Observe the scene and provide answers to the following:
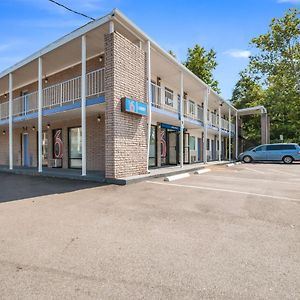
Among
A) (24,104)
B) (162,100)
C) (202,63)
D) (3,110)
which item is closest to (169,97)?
(162,100)

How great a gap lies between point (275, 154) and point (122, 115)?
1590cm

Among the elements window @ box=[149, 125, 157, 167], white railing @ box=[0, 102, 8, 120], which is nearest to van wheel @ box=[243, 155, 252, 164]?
window @ box=[149, 125, 157, 167]

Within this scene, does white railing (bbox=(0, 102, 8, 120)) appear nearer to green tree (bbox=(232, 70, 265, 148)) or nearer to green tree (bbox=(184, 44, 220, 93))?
green tree (bbox=(184, 44, 220, 93))

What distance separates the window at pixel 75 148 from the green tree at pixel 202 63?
23084 millimetres

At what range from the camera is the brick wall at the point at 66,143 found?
465 inches

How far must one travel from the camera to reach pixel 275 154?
20328mm

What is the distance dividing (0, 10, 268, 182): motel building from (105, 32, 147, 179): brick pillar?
34 mm

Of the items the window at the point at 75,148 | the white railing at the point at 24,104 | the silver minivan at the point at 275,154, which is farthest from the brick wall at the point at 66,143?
the silver minivan at the point at 275,154

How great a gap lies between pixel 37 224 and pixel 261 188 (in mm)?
6489

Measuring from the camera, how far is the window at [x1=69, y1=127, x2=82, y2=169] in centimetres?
1298

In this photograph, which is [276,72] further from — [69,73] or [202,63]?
[69,73]

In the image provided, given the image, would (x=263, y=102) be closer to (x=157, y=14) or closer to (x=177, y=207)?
(x=157, y=14)

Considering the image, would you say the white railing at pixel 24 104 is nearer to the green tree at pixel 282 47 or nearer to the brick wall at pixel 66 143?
the brick wall at pixel 66 143

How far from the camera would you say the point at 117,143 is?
8633 mm
